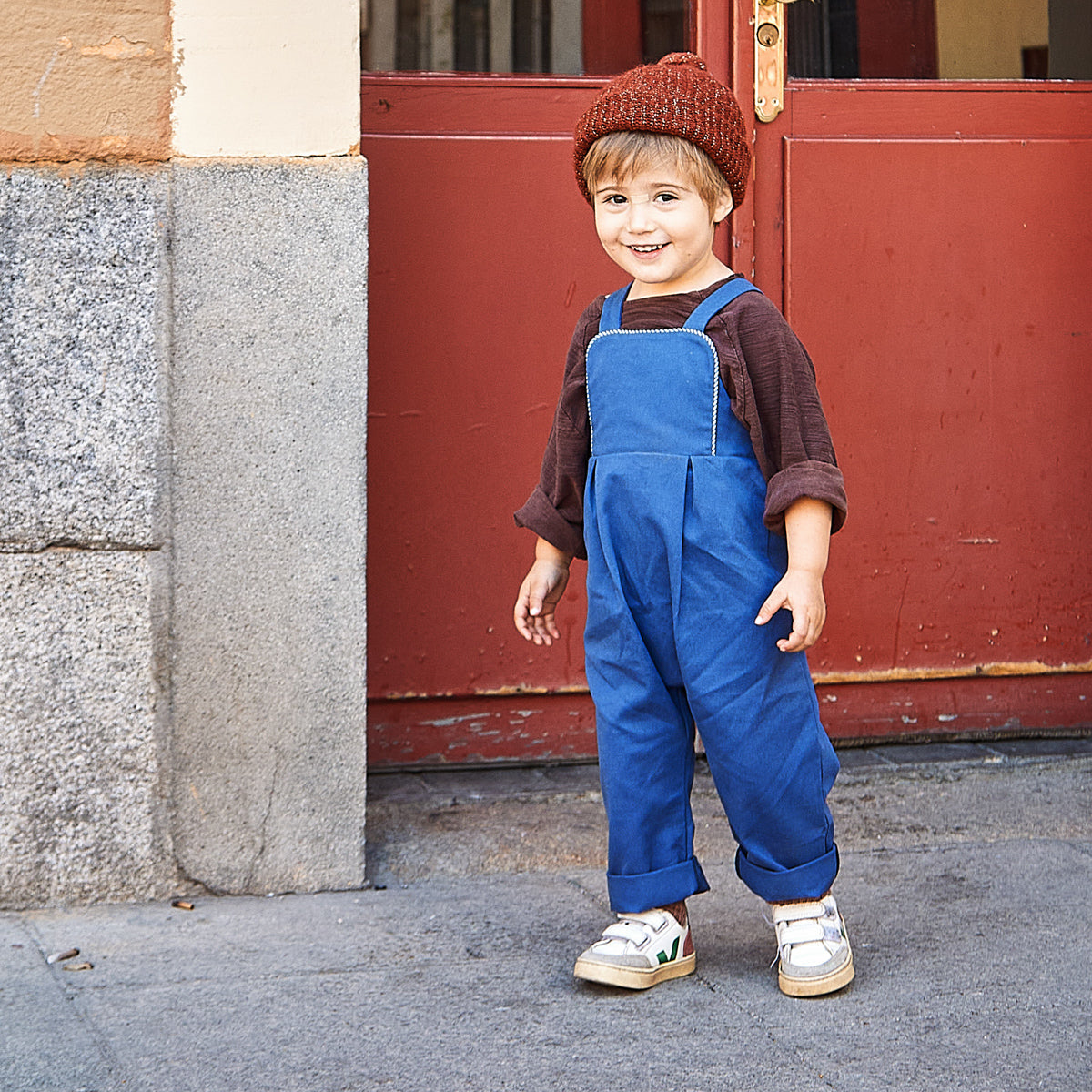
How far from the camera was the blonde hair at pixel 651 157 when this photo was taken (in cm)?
243

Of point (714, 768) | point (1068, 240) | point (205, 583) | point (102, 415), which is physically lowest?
point (714, 768)

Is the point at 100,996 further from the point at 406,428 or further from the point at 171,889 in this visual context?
the point at 406,428

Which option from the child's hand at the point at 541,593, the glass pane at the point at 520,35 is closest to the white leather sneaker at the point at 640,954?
the child's hand at the point at 541,593

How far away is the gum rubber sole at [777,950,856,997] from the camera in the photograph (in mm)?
2461

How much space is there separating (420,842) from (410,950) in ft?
1.73

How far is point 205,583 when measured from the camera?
293 centimetres

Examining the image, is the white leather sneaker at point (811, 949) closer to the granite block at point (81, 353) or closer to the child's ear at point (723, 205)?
the child's ear at point (723, 205)

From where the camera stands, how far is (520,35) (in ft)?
11.8

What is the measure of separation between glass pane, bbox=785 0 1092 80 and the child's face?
1413 millimetres

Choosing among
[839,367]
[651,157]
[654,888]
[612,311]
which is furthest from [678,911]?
[839,367]

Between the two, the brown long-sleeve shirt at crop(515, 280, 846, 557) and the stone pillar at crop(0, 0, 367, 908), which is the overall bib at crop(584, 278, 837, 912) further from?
the stone pillar at crop(0, 0, 367, 908)

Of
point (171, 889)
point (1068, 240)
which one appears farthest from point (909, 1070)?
point (1068, 240)

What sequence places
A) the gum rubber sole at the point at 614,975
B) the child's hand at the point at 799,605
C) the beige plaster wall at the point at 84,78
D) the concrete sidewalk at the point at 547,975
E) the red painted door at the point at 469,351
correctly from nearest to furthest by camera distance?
the concrete sidewalk at the point at 547,975 → the child's hand at the point at 799,605 → the gum rubber sole at the point at 614,975 → the beige plaster wall at the point at 84,78 → the red painted door at the point at 469,351

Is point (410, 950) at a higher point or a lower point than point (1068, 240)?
lower
